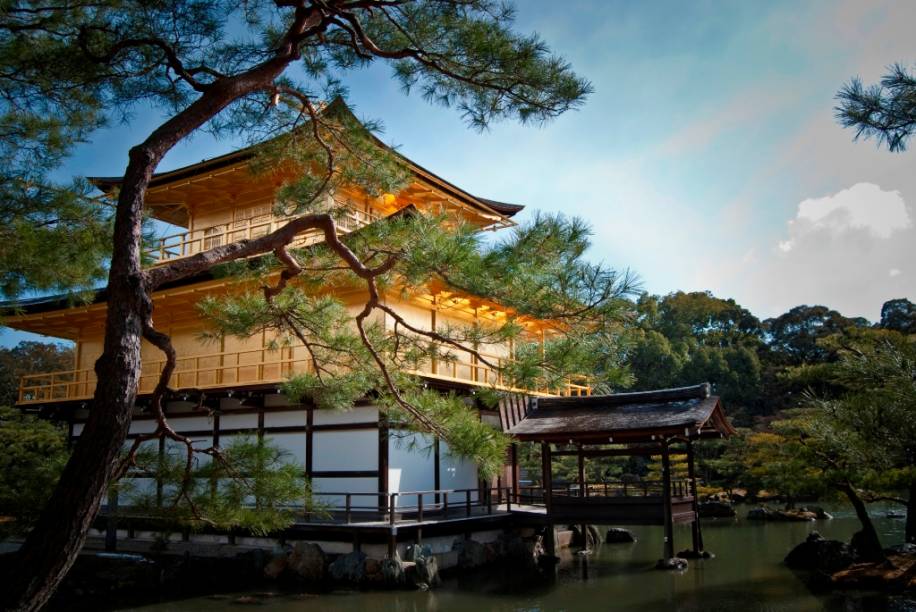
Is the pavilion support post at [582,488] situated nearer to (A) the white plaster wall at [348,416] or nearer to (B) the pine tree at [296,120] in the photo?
(A) the white plaster wall at [348,416]

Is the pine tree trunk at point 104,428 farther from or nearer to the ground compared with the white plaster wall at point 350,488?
farther from the ground

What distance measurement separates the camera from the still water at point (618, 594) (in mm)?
9547

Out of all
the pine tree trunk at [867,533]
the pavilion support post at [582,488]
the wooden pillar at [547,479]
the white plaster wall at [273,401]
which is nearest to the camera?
the pine tree trunk at [867,533]

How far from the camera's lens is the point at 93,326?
53.7ft

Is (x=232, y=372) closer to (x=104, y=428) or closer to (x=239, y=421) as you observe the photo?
(x=239, y=421)

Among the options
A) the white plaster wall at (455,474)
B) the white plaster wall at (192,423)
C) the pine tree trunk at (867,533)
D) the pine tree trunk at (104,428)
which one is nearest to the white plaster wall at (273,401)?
the white plaster wall at (192,423)

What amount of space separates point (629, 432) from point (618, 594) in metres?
2.89

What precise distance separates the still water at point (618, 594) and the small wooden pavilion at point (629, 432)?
90 centimetres

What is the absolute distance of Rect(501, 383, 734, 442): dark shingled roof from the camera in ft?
40.1

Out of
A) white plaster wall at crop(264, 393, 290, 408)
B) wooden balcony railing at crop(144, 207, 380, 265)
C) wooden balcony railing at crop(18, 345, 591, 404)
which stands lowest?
white plaster wall at crop(264, 393, 290, 408)

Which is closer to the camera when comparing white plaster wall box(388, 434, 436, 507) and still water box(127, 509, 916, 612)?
still water box(127, 509, 916, 612)

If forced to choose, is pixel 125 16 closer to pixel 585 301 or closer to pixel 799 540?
pixel 585 301

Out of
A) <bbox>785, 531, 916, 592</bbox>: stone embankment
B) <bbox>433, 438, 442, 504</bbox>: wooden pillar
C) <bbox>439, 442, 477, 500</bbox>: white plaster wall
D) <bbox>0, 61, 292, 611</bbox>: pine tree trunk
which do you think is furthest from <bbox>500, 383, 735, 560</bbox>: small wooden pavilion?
<bbox>0, 61, 292, 611</bbox>: pine tree trunk

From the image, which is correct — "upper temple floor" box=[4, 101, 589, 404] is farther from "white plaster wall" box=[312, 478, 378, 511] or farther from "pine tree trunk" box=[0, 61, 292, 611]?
"pine tree trunk" box=[0, 61, 292, 611]
